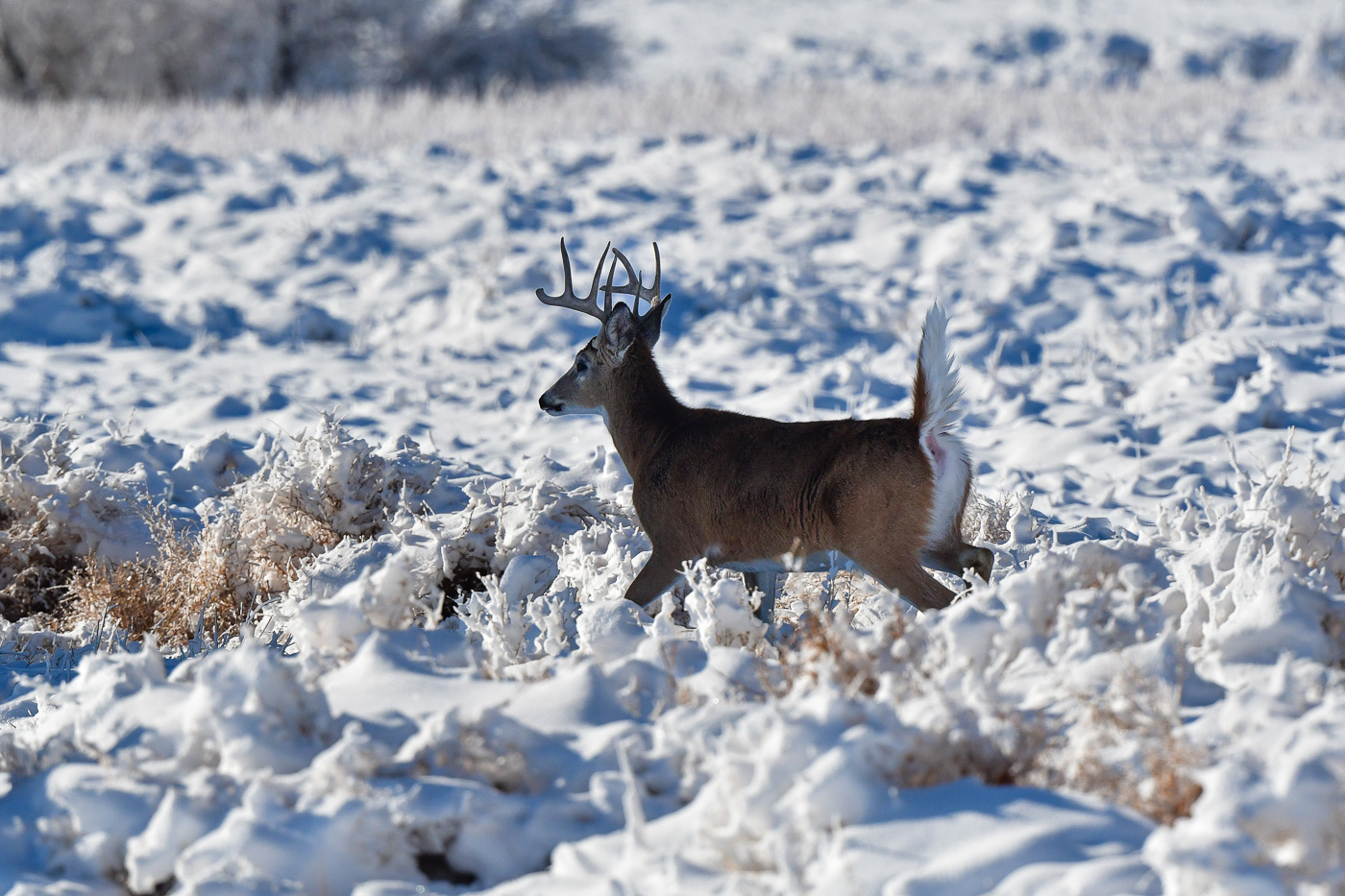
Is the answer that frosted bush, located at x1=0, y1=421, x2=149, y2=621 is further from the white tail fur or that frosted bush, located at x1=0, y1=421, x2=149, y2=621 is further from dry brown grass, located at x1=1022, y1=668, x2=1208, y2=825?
dry brown grass, located at x1=1022, y1=668, x2=1208, y2=825

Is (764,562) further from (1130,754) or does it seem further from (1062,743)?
(1130,754)

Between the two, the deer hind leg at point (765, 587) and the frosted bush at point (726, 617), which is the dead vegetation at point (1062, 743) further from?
the deer hind leg at point (765, 587)

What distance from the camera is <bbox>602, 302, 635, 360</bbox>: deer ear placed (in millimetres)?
5801

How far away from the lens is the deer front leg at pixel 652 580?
5090 mm

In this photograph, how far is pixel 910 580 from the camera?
180 inches

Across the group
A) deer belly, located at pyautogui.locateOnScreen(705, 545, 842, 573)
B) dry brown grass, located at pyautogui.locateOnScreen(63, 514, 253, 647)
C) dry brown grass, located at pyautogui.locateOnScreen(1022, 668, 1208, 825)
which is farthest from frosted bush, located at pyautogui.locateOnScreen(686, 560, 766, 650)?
dry brown grass, located at pyautogui.locateOnScreen(63, 514, 253, 647)

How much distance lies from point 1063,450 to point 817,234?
488 cm

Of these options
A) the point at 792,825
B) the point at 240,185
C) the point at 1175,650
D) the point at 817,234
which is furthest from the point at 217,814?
the point at 240,185

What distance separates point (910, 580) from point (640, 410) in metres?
1.59

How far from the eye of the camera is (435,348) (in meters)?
10.3

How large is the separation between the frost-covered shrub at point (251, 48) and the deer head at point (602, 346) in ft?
60.9

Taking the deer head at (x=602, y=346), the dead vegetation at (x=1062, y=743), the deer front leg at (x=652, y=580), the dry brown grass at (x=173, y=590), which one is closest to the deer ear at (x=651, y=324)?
the deer head at (x=602, y=346)

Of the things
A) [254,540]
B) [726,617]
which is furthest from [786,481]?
[254,540]

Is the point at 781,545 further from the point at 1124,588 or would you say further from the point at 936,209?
the point at 936,209
